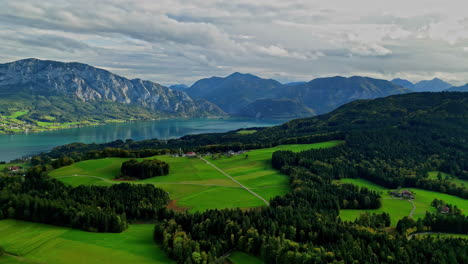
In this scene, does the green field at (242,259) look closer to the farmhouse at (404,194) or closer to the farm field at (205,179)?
the farm field at (205,179)

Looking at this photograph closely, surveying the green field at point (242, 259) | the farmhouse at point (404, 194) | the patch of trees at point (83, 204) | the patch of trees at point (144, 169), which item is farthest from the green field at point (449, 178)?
the patch of trees at point (83, 204)

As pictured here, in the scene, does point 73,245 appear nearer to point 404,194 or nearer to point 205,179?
point 205,179

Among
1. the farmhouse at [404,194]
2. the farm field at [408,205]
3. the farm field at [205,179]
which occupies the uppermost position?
the farm field at [205,179]

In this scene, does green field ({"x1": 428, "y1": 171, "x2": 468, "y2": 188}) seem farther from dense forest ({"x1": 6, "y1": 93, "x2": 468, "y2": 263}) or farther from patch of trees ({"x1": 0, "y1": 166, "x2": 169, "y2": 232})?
patch of trees ({"x1": 0, "y1": 166, "x2": 169, "y2": 232})

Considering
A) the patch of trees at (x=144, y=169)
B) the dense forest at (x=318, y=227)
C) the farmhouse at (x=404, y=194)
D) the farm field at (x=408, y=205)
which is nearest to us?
the dense forest at (x=318, y=227)

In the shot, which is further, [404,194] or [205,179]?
[205,179]

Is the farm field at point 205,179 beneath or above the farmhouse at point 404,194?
above

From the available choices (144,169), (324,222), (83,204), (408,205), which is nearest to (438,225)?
(408,205)
